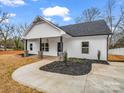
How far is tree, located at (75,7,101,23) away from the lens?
37.0 meters

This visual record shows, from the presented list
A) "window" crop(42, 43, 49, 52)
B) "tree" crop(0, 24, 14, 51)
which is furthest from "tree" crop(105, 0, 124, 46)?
"tree" crop(0, 24, 14, 51)

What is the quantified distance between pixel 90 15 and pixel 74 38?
2364 cm

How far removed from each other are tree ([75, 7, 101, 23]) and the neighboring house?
19726 mm

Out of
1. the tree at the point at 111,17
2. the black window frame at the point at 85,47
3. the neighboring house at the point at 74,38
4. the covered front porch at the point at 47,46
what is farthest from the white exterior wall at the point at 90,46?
the tree at the point at 111,17

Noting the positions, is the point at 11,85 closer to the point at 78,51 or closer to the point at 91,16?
the point at 78,51

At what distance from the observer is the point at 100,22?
709 inches

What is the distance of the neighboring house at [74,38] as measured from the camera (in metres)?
14.8

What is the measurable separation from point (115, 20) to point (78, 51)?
80.3 feet

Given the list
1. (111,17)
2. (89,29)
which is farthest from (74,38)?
(111,17)

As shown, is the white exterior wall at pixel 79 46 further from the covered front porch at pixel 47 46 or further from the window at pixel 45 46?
the window at pixel 45 46

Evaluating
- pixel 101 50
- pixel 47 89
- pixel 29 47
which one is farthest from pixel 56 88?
pixel 29 47

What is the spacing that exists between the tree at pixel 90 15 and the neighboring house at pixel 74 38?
64.7ft

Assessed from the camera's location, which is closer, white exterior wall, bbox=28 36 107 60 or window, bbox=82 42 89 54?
white exterior wall, bbox=28 36 107 60

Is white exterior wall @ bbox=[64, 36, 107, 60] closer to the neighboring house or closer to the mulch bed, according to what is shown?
the neighboring house
